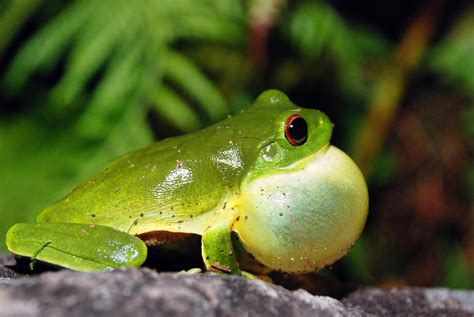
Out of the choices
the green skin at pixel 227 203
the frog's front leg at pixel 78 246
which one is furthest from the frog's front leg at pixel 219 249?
the frog's front leg at pixel 78 246

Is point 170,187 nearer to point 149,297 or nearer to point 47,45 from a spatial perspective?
point 149,297

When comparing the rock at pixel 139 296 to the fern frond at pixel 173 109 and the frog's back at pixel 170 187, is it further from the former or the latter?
the fern frond at pixel 173 109

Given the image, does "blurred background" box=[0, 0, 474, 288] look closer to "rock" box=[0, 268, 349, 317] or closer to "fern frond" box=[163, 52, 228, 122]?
"fern frond" box=[163, 52, 228, 122]

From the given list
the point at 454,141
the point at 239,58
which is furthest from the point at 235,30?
the point at 454,141

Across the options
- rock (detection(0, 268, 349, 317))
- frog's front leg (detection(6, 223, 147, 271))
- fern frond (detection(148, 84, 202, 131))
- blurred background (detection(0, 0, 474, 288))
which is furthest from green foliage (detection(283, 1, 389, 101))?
rock (detection(0, 268, 349, 317))

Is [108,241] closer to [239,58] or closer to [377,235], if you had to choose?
[239,58]

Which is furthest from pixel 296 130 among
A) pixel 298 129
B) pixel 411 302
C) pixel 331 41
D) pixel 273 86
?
pixel 331 41
